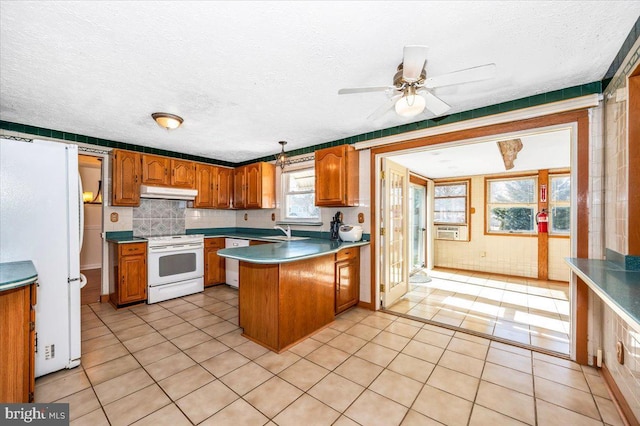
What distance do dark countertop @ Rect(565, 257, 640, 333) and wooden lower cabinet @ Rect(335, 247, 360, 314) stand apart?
6.75 ft

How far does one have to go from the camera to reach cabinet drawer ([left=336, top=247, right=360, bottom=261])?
3230mm

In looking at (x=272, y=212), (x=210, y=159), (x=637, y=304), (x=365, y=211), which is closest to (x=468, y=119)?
(x=365, y=211)

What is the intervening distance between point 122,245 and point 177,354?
1.91 m

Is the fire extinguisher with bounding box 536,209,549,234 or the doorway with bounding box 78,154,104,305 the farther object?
the doorway with bounding box 78,154,104,305

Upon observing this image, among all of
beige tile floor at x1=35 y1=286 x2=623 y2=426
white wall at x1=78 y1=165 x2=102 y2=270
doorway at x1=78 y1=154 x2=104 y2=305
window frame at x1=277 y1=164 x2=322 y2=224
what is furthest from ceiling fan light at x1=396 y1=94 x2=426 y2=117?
white wall at x1=78 y1=165 x2=102 y2=270

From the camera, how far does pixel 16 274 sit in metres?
1.58

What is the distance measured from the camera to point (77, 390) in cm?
191

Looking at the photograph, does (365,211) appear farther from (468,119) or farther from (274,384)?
(274,384)

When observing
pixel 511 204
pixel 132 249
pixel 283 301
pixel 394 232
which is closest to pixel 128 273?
pixel 132 249

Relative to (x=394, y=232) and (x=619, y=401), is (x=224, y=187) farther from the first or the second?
(x=619, y=401)

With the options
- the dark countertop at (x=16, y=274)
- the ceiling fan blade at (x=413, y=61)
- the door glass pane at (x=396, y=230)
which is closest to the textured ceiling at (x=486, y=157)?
the door glass pane at (x=396, y=230)

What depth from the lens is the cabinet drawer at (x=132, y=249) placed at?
3516 mm

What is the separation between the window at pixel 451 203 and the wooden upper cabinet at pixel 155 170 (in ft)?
18.6

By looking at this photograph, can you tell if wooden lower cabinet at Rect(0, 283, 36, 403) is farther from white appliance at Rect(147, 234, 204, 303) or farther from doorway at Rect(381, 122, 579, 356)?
doorway at Rect(381, 122, 579, 356)
